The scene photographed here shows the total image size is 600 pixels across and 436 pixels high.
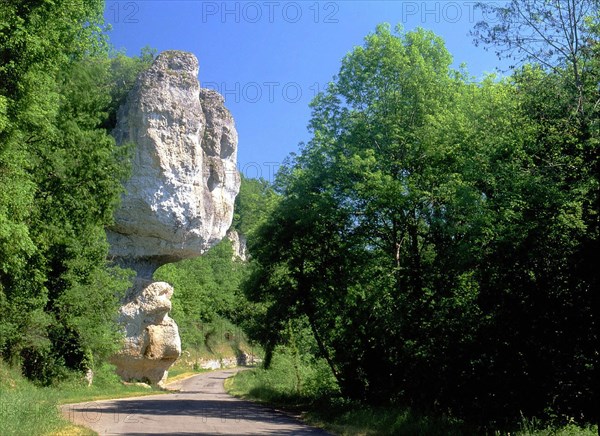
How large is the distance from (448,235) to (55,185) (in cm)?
1202

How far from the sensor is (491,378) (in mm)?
12539

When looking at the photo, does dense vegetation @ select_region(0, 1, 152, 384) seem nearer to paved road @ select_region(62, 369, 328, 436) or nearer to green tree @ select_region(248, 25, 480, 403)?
paved road @ select_region(62, 369, 328, 436)

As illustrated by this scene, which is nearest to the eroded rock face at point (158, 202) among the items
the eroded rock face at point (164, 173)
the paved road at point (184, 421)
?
the eroded rock face at point (164, 173)

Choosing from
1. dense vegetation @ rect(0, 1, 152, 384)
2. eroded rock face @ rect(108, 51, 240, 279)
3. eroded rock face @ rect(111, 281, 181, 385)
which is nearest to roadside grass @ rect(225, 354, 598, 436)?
eroded rock face @ rect(111, 281, 181, 385)

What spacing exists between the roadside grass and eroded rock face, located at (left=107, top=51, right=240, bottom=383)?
8.19 m

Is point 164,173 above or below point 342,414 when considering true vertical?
above

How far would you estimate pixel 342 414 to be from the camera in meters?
17.4

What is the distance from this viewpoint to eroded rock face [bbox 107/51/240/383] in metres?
34.9

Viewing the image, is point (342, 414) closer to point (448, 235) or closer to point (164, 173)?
point (448, 235)

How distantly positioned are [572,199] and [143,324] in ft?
98.1

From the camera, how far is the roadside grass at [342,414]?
11397 millimetres

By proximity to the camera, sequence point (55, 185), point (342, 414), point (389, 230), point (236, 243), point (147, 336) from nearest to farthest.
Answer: point (55, 185) → point (342, 414) → point (389, 230) → point (147, 336) → point (236, 243)

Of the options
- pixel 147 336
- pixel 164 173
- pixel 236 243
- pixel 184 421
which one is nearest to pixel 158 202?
pixel 164 173

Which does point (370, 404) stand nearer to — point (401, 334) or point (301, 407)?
point (401, 334)
